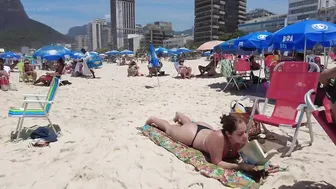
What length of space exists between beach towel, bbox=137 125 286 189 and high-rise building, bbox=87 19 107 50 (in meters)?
165

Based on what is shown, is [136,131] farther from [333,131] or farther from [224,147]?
[333,131]

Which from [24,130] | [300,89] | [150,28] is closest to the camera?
[300,89]

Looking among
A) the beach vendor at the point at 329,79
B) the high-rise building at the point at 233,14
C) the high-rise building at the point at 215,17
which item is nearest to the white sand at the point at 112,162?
the beach vendor at the point at 329,79

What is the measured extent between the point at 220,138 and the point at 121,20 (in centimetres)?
14578

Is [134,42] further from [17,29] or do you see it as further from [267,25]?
[17,29]

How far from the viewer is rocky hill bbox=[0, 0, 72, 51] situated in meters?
109

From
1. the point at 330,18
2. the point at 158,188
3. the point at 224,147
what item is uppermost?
the point at 330,18

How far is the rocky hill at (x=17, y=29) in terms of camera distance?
10904 centimetres

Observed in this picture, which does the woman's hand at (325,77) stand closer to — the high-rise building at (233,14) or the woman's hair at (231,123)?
the woman's hair at (231,123)

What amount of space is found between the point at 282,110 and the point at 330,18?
77.3 meters

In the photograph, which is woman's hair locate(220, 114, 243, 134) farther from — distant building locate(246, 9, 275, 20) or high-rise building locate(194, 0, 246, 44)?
distant building locate(246, 9, 275, 20)

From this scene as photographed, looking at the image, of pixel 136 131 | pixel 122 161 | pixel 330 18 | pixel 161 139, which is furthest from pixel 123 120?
pixel 330 18

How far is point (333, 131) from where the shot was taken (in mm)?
1889

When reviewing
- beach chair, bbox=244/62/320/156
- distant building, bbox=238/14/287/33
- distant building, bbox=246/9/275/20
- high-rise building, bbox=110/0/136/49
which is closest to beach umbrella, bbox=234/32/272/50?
Answer: beach chair, bbox=244/62/320/156
